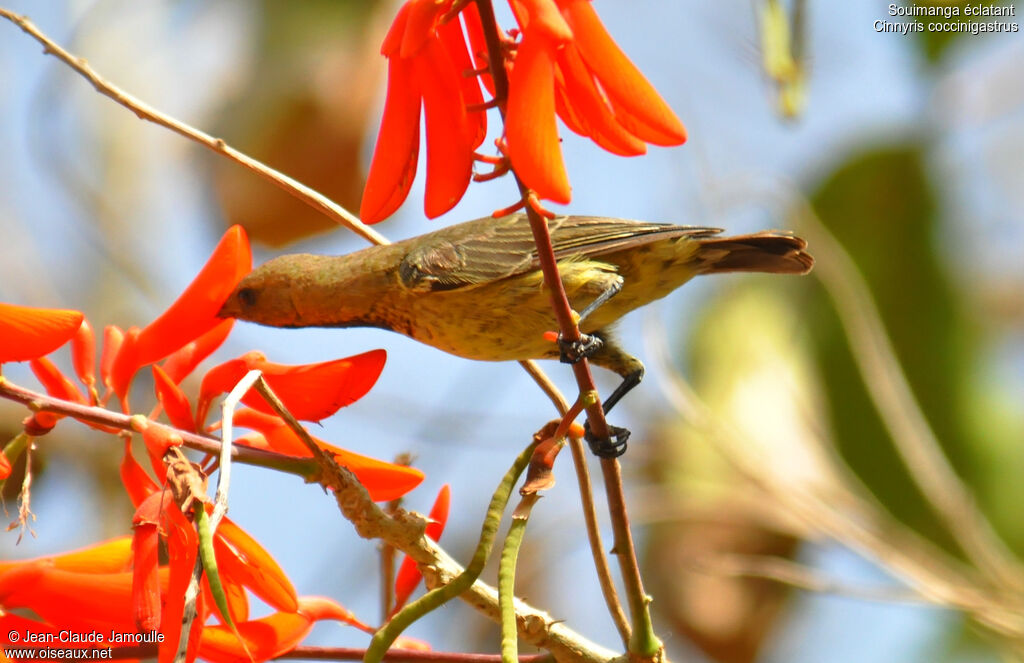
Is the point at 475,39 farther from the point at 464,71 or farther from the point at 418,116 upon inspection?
the point at 418,116

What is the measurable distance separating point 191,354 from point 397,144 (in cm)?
69

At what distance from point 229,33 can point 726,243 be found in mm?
4480

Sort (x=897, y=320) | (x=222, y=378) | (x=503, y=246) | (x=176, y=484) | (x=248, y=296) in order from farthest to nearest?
(x=897, y=320)
(x=503, y=246)
(x=248, y=296)
(x=222, y=378)
(x=176, y=484)

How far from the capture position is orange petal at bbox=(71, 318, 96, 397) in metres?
1.96

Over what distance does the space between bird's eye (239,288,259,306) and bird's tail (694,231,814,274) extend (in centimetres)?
139

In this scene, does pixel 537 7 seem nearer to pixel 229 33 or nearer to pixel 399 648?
pixel 399 648

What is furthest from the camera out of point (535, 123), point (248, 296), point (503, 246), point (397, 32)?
point (503, 246)

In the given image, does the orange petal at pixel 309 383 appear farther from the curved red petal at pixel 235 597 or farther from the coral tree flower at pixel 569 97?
the coral tree flower at pixel 569 97

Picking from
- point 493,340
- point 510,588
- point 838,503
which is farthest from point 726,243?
point 510,588

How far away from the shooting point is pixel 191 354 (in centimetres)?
201

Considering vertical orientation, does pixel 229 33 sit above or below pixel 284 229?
above

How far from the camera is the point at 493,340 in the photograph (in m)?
3.15

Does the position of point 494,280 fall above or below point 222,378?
above

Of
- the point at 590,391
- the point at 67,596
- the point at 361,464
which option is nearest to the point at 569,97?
the point at 590,391
